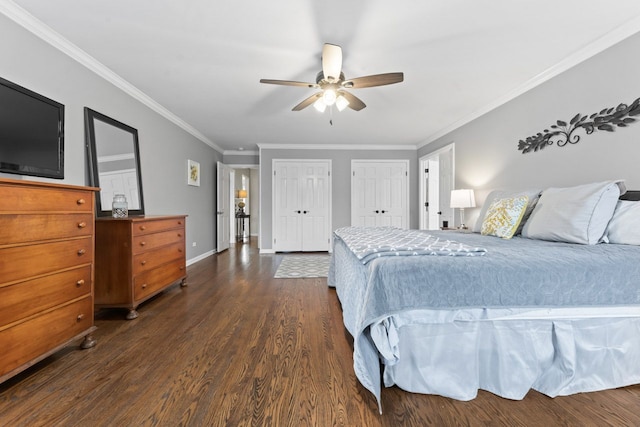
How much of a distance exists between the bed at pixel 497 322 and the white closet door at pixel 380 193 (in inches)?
181

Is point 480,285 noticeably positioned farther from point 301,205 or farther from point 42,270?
point 301,205

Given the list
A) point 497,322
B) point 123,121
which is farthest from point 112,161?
point 497,322

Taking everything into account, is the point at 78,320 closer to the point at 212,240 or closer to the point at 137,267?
the point at 137,267

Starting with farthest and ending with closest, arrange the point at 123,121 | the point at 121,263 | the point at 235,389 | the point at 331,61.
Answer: the point at 123,121
the point at 121,263
the point at 331,61
the point at 235,389

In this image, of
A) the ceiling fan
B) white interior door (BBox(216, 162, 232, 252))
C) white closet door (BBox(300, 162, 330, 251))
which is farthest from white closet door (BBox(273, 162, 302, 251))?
the ceiling fan

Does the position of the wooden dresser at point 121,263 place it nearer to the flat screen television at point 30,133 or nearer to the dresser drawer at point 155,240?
the dresser drawer at point 155,240

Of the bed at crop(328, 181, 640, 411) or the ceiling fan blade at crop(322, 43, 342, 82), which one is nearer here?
the bed at crop(328, 181, 640, 411)

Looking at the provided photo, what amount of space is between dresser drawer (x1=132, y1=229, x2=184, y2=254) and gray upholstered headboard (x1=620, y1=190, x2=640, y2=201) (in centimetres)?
389

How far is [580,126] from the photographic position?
2467 millimetres

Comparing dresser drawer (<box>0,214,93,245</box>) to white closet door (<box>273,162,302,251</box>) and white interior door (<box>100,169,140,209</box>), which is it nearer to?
white interior door (<box>100,169,140,209</box>)

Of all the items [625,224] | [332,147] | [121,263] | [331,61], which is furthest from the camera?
[332,147]

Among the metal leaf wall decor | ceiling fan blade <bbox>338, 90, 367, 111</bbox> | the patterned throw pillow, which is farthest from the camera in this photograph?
ceiling fan blade <bbox>338, 90, 367, 111</bbox>

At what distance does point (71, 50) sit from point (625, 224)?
175 inches

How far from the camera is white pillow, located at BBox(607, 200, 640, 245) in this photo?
1.75 metres
